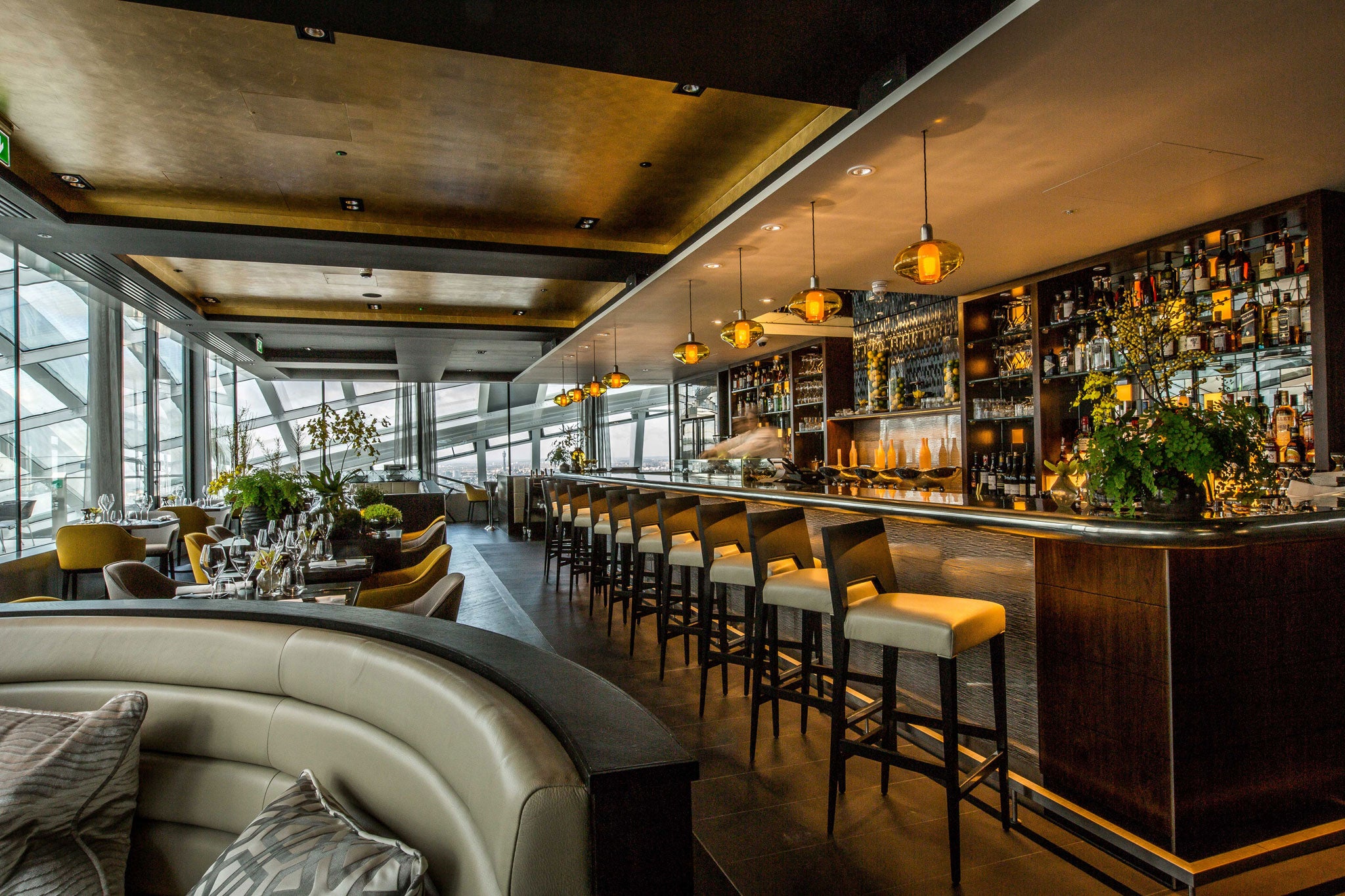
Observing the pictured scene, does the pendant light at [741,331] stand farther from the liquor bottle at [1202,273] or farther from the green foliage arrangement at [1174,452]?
the green foliage arrangement at [1174,452]

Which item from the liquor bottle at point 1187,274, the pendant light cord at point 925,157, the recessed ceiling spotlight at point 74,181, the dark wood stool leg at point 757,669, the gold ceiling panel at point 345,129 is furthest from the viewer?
the recessed ceiling spotlight at point 74,181

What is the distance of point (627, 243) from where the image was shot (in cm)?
695

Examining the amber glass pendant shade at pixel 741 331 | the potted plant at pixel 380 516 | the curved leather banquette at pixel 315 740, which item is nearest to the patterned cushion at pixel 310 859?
the curved leather banquette at pixel 315 740

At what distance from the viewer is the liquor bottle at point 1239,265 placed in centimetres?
446

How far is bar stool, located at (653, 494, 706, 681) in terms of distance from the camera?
4.05 metres

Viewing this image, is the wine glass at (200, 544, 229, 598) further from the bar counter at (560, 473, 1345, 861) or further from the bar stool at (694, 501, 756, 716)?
the bar counter at (560, 473, 1345, 861)

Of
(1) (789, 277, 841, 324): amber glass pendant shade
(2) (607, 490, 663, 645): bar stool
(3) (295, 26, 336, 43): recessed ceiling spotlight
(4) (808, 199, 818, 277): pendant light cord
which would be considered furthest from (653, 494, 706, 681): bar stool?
(3) (295, 26, 336, 43): recessed ceiling spotlight

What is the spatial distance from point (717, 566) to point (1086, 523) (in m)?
1.77

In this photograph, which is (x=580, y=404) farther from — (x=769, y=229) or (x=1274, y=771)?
(x=1274, y=771)

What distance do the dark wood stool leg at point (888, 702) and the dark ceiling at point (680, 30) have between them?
2.33 metres

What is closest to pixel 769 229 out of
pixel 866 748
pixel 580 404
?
pixel 866 748

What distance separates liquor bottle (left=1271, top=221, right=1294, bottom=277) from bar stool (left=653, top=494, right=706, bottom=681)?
366 centimetres

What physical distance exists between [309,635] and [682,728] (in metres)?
2.24

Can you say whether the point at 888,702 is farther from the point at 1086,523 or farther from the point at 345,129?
the point at 345,129
